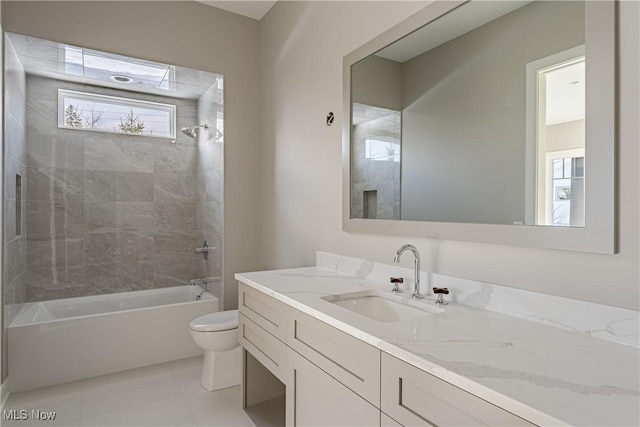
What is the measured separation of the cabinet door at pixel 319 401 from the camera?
1137 millimetres

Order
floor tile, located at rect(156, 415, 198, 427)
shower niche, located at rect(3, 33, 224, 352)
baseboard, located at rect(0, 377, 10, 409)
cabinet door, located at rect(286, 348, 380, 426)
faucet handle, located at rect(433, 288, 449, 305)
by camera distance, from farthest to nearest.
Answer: shower niche, located at rect(3, 33, 224, 352), baseboard, located at rect(0, 377, 10, 409), floor tile, located at rect(156, 415, 198, 427), faucet handle, located at rect(433, 288, 449, 305), cabinet door, located at rect(286, 348, 380, 426)

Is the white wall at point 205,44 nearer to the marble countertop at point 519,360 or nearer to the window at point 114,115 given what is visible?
the window at point 114,115

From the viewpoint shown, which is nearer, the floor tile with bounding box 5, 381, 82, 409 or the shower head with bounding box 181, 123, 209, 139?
the floor tile with bounding box 5, 381, 82, 409

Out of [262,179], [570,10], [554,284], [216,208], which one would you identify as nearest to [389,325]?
[554,284]

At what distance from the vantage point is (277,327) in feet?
5.48

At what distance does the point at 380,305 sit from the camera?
165cm

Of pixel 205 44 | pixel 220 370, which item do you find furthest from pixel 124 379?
pixel 205 44

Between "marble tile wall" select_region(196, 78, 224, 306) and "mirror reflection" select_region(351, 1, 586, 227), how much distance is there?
1619 millimetres

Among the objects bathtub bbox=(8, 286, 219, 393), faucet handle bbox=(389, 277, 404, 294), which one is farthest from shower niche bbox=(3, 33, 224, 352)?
faucet handle bbox=(389, 277, 404, 294)

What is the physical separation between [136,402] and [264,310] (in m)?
1.25

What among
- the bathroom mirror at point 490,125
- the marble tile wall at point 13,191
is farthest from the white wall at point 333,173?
the marble tile wall at point 13,191

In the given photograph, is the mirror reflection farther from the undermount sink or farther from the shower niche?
the shower niche

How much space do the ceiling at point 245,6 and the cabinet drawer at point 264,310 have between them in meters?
2.28

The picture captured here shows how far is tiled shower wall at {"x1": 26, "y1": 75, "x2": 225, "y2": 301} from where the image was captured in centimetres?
320
